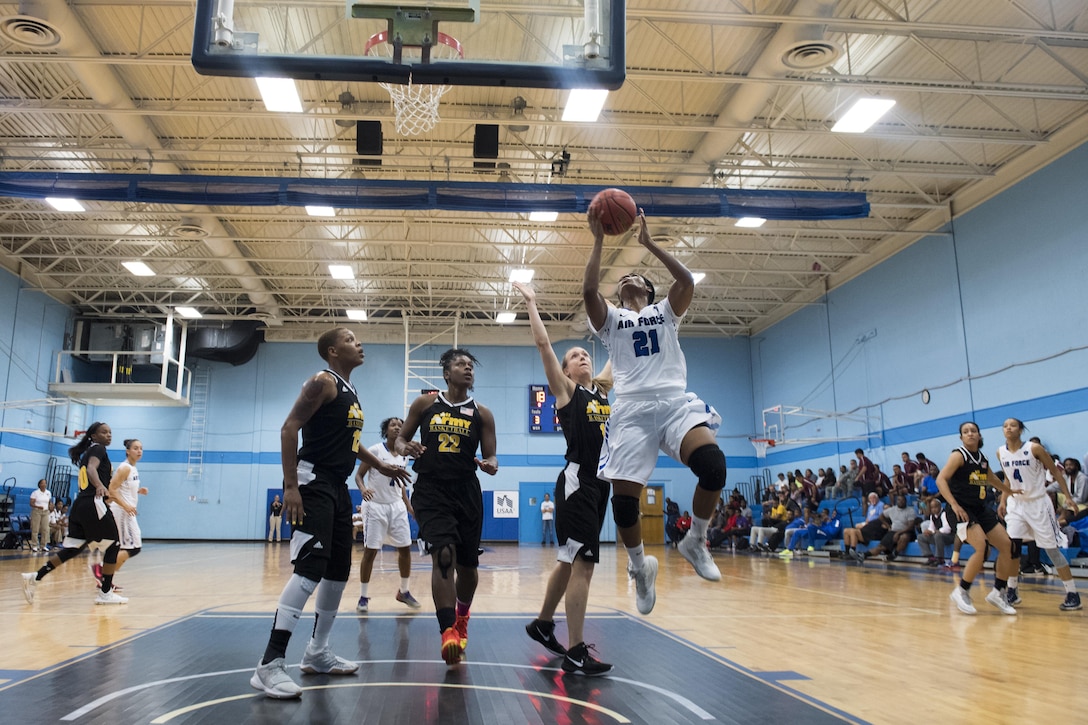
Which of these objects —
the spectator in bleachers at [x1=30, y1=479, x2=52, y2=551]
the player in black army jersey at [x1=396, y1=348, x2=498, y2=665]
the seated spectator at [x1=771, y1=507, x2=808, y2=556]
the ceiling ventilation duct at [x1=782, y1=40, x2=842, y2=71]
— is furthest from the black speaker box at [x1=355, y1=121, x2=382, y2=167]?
the seated spectator at [x1=771, y1=507, x2=808, y2=556]

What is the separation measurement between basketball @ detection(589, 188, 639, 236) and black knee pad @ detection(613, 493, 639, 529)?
146 centimetres

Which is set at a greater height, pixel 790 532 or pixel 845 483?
pixel 845 483

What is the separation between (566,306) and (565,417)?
744 inches

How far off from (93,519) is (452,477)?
474 cm

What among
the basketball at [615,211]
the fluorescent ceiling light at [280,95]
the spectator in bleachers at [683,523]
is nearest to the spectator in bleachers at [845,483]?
the spectator in bleachers at [683,523]

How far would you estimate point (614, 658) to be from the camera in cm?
495

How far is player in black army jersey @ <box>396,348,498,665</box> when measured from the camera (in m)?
4.77

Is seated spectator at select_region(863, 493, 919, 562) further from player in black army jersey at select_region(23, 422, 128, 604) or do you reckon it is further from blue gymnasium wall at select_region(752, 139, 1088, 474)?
player in black army jersey at select_region(23, 422, 128, 604)

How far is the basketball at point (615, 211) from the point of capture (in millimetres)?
4344

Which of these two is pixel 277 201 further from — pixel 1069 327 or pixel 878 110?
pixel 1069 327

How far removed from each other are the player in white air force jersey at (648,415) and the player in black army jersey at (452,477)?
105 centimetres

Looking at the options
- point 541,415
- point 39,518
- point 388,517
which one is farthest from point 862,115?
point 39,518

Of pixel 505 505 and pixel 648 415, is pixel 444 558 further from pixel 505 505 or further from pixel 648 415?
pixel 505 505

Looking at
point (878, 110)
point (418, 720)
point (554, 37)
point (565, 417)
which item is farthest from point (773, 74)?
point (418, 720)
